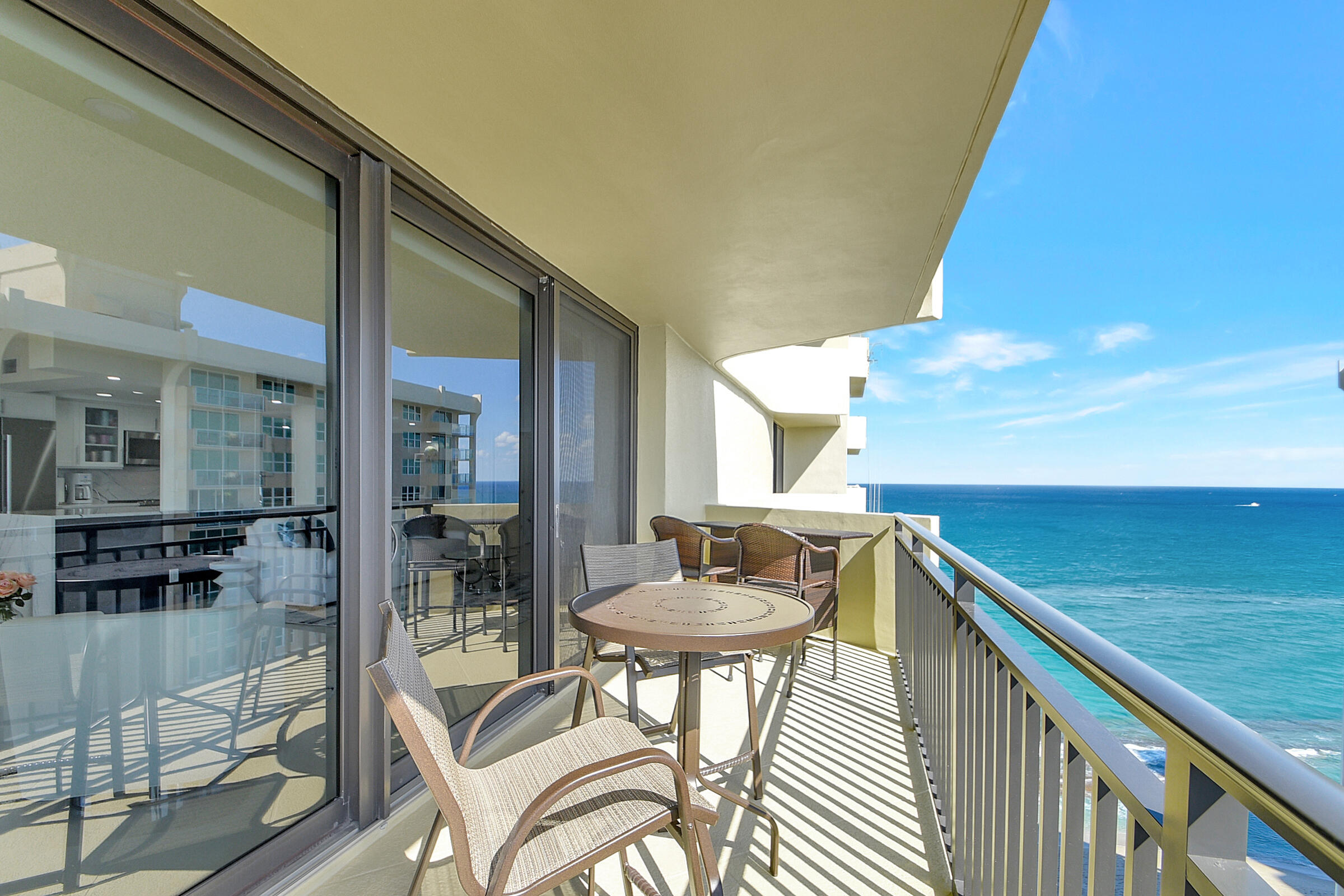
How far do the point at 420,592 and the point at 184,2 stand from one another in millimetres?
1845

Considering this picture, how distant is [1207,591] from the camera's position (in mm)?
26156

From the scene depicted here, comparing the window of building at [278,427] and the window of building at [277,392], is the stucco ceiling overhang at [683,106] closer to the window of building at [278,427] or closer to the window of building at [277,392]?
the window of building at [277,392]

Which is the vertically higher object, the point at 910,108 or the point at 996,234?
the point at 996,234

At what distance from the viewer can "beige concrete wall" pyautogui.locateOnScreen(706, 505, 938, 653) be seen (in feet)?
14.9

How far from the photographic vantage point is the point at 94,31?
133 cm

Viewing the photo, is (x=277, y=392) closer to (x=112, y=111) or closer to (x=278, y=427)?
(x=278, y=427)

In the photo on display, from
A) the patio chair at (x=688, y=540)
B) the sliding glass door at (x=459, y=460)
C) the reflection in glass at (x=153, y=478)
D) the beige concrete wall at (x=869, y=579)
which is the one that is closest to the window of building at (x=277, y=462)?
the reflection in glass at (x=153, y=478)

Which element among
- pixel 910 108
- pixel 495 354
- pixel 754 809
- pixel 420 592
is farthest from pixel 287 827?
pixel 910 108

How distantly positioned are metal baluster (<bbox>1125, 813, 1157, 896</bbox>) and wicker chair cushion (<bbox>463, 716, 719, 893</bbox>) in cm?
81

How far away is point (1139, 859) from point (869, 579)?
403 cm

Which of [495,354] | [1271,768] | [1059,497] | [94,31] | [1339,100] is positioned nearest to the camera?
[1271,768]

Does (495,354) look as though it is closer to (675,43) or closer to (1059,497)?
(675,43)

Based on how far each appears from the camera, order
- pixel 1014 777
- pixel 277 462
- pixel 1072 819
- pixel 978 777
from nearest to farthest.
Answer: pixel 1072 819 < pixel 1014 777 < pixel 978 777 < pixel 277 462

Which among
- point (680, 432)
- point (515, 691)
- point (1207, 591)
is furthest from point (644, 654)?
point (1207, 591)
